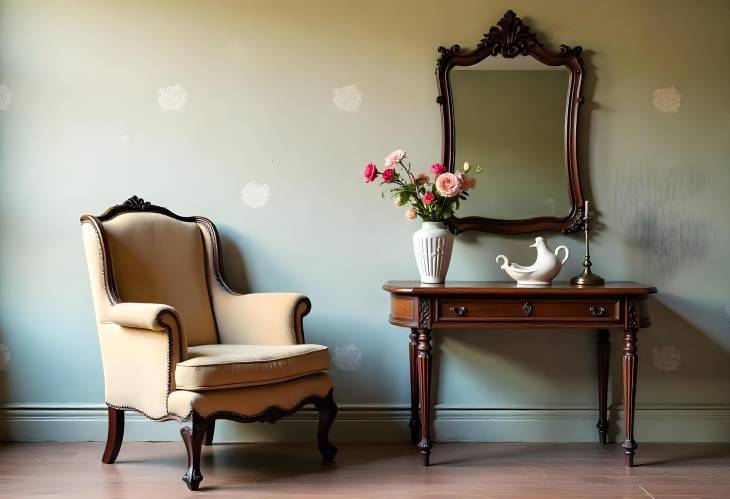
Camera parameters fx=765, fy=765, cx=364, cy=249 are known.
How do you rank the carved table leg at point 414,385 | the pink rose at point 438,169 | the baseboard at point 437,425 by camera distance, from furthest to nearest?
the baseboard at point 437,425 < the carved table leg at point 414,385 < the pink rose at point 438,169

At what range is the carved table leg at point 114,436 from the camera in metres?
3.10

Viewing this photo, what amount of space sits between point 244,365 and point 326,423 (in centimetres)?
54

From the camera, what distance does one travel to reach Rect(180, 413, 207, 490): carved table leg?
106 inches

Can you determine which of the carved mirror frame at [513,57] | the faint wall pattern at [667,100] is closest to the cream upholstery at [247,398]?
the carved mirror frame at [513,57]

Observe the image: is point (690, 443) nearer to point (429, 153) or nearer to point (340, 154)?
point (429, 153)

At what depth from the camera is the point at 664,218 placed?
3.54 metres

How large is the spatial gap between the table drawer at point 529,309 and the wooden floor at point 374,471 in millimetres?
596

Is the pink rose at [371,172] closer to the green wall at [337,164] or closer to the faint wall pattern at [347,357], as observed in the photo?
the green wall at [337,164]

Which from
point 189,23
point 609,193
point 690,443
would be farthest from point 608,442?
point 189,23

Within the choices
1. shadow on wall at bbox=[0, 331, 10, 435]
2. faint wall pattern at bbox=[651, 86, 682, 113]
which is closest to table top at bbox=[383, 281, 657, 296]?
faint wall pattern at bbox=[651, 86, 682, 113]

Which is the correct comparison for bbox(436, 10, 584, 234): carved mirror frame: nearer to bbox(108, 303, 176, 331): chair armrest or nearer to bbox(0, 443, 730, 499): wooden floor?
bbox(0, 443, 730, 499): wooden floor

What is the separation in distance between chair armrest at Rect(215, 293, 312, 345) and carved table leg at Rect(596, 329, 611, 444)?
1.33 metres

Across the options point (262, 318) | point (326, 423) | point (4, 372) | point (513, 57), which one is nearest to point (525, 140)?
point (513, 57)

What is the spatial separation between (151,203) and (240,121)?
0.56m
